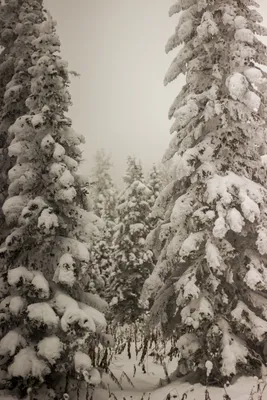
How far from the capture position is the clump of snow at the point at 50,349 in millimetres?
8523

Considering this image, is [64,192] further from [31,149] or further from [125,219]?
[125,219]

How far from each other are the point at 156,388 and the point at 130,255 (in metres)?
16.2

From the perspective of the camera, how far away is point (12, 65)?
1334 cm

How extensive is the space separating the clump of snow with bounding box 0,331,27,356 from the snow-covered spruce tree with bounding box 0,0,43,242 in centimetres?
326

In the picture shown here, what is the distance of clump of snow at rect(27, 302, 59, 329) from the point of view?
866 cm

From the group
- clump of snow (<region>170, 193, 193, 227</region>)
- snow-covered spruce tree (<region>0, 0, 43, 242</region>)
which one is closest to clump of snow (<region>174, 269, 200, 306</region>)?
clump of snow (<region>170, 193, 193, 227</region>)

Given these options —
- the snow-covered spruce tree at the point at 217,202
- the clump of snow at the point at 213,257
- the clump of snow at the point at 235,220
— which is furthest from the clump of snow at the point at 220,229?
the clump of snow at the point at 213,257

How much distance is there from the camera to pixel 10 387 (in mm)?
8984

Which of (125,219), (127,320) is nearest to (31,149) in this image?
(125,219)

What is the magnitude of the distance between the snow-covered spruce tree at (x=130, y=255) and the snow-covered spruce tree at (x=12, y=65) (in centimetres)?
1460

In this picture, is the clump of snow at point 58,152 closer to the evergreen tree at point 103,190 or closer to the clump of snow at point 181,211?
the clump of snow at point 181,211

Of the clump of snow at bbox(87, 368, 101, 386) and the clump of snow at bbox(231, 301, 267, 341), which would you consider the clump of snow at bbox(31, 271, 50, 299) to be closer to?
the clump of snow at bbox(87, 368, 101, 386)

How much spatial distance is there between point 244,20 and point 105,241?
2188 centimetres

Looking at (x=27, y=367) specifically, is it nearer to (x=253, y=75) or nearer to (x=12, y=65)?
(x=253, y=75)
